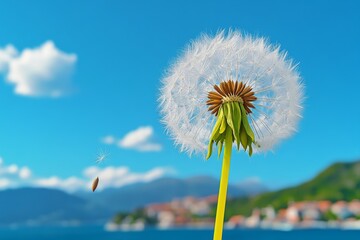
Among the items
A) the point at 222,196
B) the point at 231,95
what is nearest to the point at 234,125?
the point at 231,95

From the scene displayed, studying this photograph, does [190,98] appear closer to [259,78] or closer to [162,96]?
[162,96]

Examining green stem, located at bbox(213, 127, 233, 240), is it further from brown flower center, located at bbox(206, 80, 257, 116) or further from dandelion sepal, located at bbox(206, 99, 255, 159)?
brown flower center, located at bbox(206, 80, 257, 116)

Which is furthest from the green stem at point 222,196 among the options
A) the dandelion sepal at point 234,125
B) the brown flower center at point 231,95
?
the brown flower center at point 231,95

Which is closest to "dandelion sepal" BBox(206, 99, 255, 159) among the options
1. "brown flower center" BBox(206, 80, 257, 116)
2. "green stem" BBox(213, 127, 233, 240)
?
"brown flower center" BBox(206, 80, 257, 116)

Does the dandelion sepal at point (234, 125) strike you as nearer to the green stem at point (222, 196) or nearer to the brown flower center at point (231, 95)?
the brown flower center at point (231, 95)

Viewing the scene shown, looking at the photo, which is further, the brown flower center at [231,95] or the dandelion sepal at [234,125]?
the brown flower center at [231,95]


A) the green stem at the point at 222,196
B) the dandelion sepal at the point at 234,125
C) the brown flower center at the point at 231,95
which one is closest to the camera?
the green stem at the point at 222,196

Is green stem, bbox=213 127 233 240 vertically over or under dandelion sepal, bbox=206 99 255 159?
under

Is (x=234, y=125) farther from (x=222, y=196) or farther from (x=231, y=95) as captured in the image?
(x=222, y=196)
